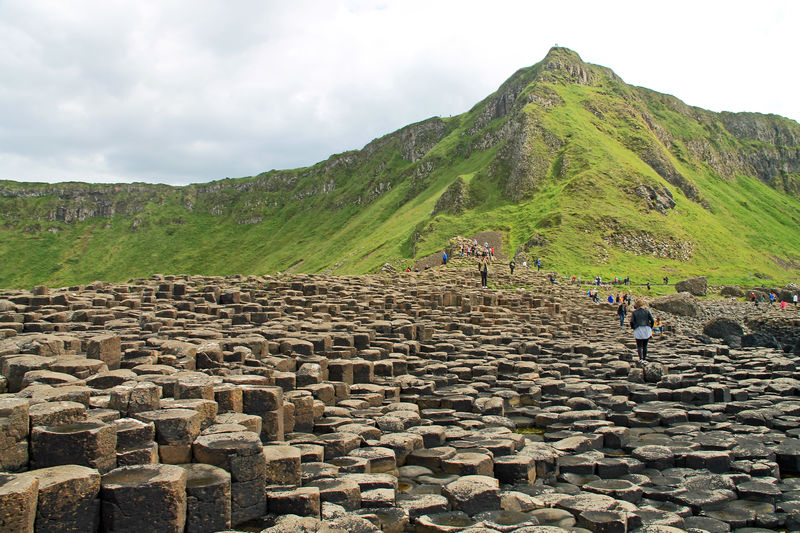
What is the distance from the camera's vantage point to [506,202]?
83875 mm

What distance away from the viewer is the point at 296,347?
13328 mm

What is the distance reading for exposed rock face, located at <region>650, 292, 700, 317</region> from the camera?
129ft

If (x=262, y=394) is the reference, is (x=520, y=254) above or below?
above

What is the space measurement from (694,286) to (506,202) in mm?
34833

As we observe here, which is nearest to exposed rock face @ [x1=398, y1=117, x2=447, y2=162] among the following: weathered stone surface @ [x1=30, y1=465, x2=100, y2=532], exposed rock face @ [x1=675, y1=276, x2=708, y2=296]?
exposed rock face @ [x1=675, y1=276, x2=708, y2=296]

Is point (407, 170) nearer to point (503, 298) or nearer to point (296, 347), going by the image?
point (503, 298)

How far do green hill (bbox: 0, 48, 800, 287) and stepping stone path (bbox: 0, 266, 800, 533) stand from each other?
144 feet

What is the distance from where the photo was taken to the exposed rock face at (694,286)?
52.6m

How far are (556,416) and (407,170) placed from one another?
135898 mm

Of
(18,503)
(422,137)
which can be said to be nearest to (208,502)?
(18,503)

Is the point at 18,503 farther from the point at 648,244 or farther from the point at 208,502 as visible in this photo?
the point at 648,244

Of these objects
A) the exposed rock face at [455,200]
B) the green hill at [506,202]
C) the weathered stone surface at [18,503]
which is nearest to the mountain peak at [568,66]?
the green hill at [506,202]

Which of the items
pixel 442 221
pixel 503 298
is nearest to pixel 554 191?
pixel 442 221

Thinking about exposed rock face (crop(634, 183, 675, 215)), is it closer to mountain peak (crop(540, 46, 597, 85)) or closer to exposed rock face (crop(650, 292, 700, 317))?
exposed rock face (crop(650, 292, 700, 317))
